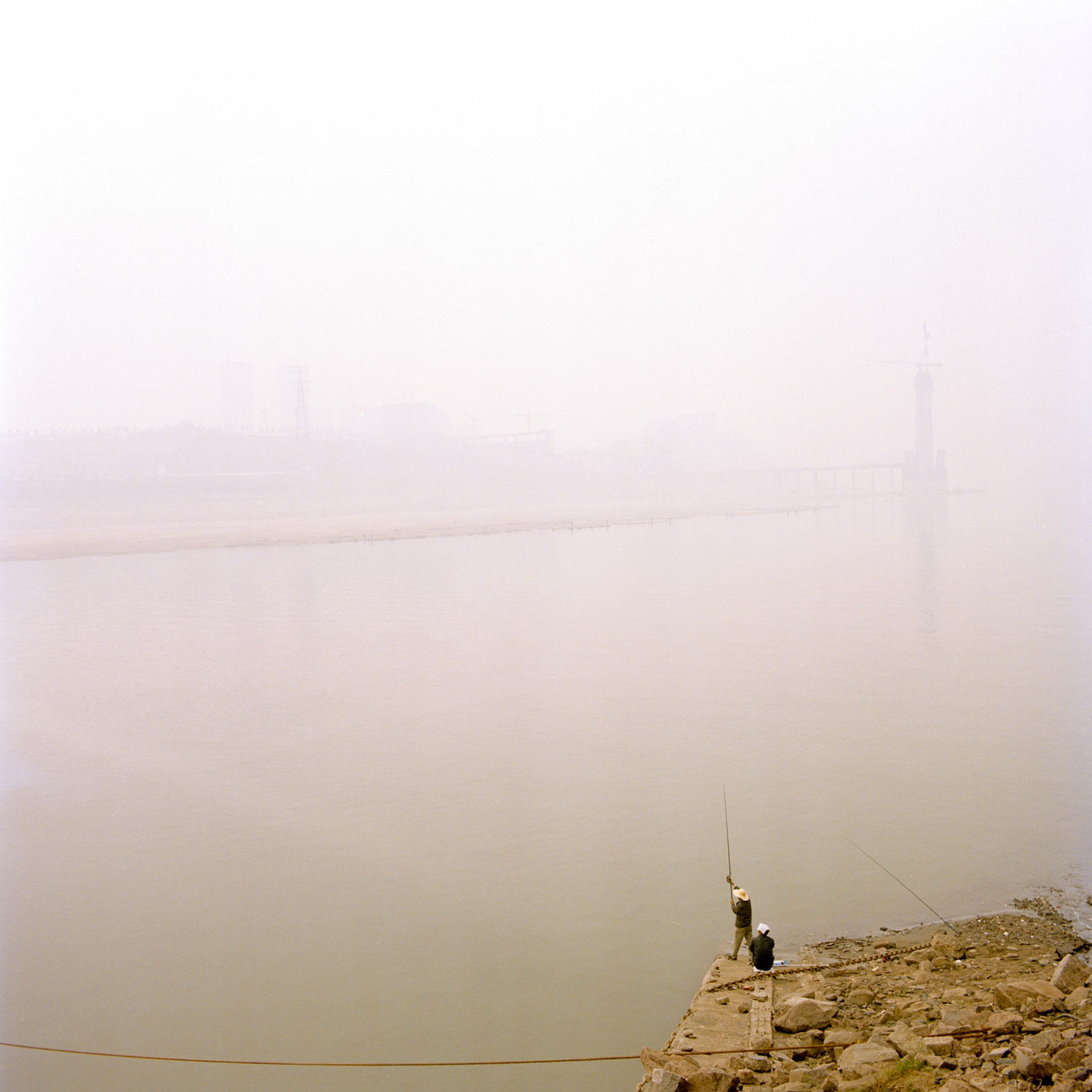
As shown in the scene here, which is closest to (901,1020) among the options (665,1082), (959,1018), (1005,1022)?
(959,1018)

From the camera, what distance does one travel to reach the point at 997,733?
6.48 m

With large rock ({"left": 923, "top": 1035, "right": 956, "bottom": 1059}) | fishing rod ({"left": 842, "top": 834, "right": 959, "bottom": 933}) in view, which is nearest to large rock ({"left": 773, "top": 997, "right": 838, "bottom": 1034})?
large rock ({"left": 923, "top": 1035, "right": 956, "bottom": 1059})

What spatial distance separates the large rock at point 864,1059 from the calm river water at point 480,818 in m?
0.86

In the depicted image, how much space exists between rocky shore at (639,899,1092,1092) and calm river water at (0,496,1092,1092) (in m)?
0.34

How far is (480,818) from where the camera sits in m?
5.29

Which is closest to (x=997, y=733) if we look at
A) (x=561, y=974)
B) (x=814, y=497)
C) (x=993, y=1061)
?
(x=561, y=974)

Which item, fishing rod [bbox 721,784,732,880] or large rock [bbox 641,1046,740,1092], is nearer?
large rock [bbox 641,1046,740,1092]

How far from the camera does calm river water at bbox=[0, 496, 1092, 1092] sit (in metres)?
3.46

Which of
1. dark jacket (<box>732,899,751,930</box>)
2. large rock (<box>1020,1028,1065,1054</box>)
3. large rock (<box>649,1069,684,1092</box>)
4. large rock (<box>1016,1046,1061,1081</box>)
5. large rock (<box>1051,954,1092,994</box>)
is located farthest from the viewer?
dark jacket (<box>732,899,751,930</box>)

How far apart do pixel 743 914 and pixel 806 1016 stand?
667 millimetres

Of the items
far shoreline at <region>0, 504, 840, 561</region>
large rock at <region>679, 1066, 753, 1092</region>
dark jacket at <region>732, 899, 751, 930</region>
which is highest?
large rock at <region>679, 1066, 753, 1092</region>

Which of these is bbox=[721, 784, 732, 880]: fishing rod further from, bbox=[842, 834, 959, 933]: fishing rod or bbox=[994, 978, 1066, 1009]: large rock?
bbox=[994, 978, 1066, 1009]: large rock

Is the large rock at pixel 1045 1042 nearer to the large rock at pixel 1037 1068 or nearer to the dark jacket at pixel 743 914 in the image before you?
the large rock at pixel 1037 1068

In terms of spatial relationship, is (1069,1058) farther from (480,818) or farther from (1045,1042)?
(480,818)
